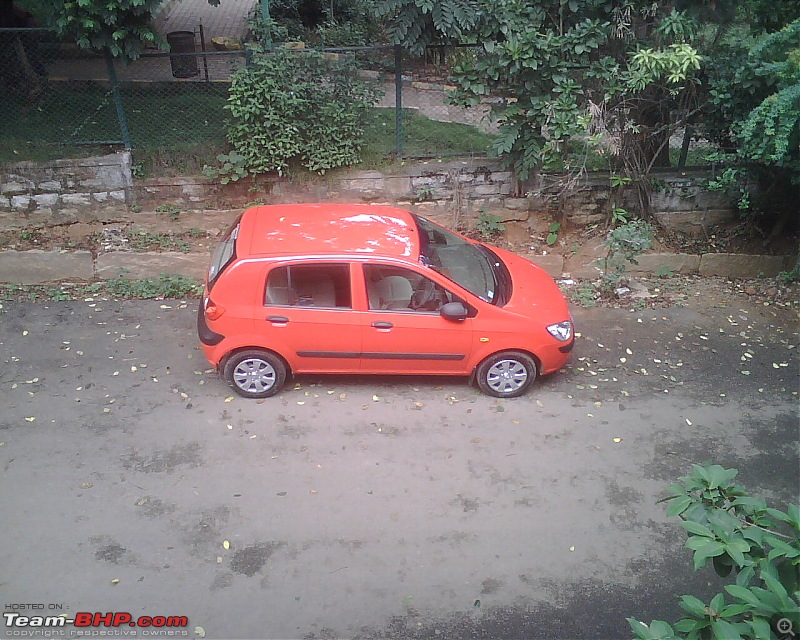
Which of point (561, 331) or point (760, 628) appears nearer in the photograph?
point (760, 628)

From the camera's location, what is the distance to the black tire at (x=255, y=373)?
6.11 meters

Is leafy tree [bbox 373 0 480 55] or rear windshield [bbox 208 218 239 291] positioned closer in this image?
rear windshield [bbox 208 218 239 291]

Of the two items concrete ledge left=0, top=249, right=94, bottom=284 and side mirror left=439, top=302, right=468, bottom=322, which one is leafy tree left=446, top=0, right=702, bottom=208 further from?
concrete ledge left=0, top=249, right=94, bottom=284

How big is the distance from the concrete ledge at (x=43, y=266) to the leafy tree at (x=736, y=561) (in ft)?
25.9

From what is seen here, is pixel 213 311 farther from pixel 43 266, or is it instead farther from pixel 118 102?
pixel 118 102

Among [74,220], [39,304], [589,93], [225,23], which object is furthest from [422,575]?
[225,23]

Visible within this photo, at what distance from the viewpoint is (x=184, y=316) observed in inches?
303

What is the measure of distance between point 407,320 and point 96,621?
3.33 m

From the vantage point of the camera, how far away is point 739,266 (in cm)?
923

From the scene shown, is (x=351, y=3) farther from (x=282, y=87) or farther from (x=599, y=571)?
(x=599, y=571)

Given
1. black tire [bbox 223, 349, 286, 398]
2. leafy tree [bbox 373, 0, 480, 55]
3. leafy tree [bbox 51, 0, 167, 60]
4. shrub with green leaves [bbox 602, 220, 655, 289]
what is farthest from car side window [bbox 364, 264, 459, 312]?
leafy tree [bbox 51, 0, 167, 60]

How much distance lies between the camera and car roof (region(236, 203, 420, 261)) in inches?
237

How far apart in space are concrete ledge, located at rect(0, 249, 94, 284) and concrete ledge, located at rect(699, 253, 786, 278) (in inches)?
330

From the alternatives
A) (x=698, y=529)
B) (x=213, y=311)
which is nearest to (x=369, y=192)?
(x=213, y=311)
